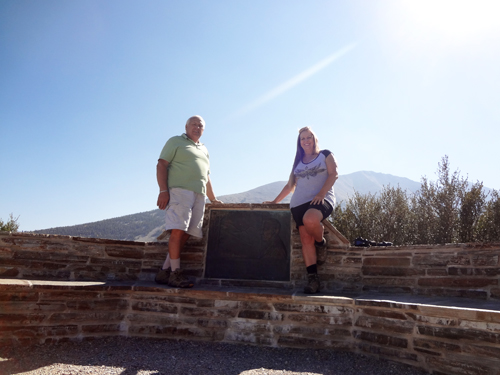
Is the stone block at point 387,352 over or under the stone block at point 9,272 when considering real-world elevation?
under

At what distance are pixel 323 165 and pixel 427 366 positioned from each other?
1914 millimetres

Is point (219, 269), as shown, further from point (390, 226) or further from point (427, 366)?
point (390, 226)

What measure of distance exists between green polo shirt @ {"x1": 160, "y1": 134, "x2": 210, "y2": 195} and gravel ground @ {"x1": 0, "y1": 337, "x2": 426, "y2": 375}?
5.11 feet

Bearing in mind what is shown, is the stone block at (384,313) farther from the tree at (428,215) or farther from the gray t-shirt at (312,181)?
the tree at (428,215)

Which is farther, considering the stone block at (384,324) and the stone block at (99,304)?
the stone block at (99,304)

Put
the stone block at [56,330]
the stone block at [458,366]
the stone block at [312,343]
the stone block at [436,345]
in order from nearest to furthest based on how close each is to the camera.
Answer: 1. the stone block at [458,366]
2. the stone block at [436,345]
3. the stone block at [312,343]
4. the stone block at [56,330]

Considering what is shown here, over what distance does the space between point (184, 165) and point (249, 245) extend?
1168 mm

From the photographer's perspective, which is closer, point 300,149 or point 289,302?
point 289,302

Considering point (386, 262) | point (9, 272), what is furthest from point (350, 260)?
point (9, 272)

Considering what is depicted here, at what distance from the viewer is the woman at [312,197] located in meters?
3.06

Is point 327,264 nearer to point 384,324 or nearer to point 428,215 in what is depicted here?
point 384,324

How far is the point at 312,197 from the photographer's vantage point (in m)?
3.22

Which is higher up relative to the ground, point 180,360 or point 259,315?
point 259,315

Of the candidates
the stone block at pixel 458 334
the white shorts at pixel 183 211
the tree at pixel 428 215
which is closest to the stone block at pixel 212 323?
the white shorts at pixel 183 211
